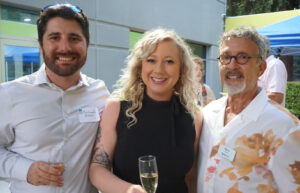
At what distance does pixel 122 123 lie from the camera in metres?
1.89

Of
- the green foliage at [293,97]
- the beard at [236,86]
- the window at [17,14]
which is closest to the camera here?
the beard at [236,86]

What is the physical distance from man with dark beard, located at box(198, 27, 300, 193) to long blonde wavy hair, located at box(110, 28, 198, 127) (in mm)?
261

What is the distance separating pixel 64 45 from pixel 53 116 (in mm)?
488

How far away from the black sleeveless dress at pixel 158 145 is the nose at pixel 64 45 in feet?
1.84

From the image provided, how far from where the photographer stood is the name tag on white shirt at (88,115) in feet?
6.04

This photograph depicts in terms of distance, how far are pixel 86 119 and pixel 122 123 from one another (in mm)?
258

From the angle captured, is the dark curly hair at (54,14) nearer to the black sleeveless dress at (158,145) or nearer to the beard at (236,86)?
the black sleeveless dress at (158,145)

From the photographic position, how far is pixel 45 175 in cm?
152

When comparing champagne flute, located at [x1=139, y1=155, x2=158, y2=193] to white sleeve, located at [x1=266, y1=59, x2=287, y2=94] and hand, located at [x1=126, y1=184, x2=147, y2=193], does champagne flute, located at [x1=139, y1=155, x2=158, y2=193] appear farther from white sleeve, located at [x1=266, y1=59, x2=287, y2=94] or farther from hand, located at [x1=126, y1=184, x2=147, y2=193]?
white sleeve, located at [x1=266, y1=59, x2=287, y2=94]

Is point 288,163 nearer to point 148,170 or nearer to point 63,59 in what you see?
point 148,170

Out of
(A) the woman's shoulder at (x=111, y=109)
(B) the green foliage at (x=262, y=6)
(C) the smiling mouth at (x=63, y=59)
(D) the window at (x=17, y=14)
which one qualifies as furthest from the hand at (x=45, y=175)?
(B) the green foliage at (x=262, y=6)

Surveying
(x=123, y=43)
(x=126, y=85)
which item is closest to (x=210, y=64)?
(x=123, y=43)

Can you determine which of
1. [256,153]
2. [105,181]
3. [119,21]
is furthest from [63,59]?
[119,21]

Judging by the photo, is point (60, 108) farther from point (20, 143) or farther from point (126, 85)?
point (126, 85)
